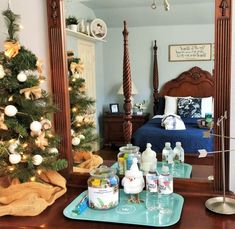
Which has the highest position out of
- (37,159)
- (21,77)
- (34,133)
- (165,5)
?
(165,5)

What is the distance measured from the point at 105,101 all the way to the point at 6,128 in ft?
1.77

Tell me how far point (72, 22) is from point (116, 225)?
1000 millimetres

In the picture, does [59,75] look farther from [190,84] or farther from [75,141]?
[190,84]

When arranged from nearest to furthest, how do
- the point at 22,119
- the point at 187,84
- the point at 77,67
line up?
the point at 22,119, the point at 187,84, the point at 77,67

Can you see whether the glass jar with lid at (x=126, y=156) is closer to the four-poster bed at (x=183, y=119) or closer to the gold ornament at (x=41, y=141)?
the four-poster bed at (x=183, y=119)

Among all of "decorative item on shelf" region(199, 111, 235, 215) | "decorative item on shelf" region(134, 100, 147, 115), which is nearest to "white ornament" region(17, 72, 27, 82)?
"decorative item on shelf" region(134, 100, 147, 115)

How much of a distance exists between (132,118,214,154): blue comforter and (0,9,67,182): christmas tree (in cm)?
42

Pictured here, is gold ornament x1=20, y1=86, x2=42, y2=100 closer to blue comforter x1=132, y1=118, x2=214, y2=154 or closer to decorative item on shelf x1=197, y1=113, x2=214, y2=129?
blue comforter x1=132, y1=118, x2=214, y2=154

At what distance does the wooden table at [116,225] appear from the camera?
1.14 m

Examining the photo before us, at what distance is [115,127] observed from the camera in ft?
5.35

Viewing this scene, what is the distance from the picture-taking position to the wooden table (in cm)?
114

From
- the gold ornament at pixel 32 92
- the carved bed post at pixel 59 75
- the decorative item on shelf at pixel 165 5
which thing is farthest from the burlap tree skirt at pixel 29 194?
the decorative item on shelf at pixel 165 5

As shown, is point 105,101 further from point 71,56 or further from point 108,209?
point 108,209

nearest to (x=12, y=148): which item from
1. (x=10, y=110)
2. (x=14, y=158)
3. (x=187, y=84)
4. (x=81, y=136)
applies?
(x=14, y=158)
